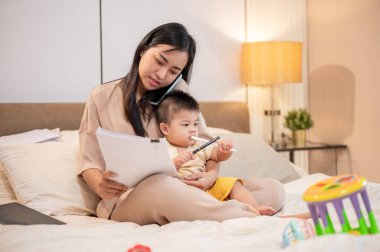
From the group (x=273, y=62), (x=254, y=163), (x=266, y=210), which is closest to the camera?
(x=266, y=210)

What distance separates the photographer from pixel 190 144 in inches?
68.4

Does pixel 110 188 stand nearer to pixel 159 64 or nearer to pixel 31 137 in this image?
pixel 159 64

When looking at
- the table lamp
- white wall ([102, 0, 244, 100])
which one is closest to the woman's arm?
white wall ([102, 0, 244, 100])

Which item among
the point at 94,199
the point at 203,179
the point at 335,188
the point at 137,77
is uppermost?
the point at 137,77

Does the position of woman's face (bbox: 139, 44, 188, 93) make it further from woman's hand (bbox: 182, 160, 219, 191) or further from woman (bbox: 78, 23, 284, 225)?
woman's hand (bbox: 182, 160, 219, 191)

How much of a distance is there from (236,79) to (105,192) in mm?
1910

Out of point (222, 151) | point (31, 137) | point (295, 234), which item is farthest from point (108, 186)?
point (31, 137)

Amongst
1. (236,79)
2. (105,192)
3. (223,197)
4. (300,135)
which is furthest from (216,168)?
(300,135)

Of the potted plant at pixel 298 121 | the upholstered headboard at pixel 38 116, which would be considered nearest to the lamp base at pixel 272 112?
the potted plant at pixel 298 121

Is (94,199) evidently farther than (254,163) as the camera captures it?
No

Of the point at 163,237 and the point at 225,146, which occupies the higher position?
the point at 225,146

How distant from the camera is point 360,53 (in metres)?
3.08

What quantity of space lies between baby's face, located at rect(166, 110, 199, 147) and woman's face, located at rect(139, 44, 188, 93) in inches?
6.1

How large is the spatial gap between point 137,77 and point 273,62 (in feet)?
4.75
